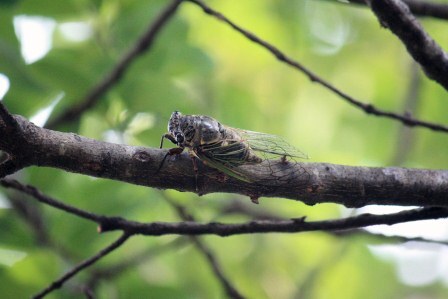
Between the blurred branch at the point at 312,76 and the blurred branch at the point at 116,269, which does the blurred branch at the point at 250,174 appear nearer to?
the blurred branch at the point at 312,76

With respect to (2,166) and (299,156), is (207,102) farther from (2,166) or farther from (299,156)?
(2,166)

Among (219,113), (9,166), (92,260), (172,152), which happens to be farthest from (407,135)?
(9,166)

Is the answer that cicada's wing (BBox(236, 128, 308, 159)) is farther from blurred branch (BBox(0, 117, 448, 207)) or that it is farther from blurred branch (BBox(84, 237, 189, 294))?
blurred branch (BBox(84, 237, 189, 294))

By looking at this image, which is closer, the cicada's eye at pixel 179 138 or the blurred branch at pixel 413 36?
the blurred branch at pixel 413 36

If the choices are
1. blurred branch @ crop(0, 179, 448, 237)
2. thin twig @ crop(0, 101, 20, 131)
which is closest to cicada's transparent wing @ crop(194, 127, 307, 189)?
blurred branch @ crop(0, 179, 448, 237)

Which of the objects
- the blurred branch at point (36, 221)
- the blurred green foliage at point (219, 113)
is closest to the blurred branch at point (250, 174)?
the blurred green foliage at point (219, 113)
